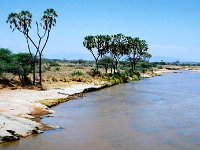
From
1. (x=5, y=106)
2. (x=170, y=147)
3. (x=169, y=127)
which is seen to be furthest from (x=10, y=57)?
(x=170, y=147)

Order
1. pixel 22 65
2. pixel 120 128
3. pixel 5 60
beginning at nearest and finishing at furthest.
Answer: pixel 120 128 → pixel 5 60 → pixel 22 65

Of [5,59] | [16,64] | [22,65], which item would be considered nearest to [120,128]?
[16,64]

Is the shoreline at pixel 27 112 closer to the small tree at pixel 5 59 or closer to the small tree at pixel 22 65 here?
the small tree at pixel 5 59

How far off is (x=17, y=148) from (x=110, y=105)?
66.5 ft

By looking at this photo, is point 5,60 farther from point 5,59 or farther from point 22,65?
point 22,65

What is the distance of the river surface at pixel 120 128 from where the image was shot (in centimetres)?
2247

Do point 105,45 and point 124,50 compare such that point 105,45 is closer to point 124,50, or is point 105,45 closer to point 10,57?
point 124,50

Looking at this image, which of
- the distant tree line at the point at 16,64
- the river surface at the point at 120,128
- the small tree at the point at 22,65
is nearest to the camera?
the river surface at the point at 120,128

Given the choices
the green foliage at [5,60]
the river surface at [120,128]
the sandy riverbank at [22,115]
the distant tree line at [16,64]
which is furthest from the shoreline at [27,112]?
the distant tree line at [16,64]

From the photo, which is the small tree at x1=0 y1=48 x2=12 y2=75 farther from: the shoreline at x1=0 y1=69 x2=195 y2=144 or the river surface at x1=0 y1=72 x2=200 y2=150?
the river surface at x1=0 y1=72 x2=200 y2=150

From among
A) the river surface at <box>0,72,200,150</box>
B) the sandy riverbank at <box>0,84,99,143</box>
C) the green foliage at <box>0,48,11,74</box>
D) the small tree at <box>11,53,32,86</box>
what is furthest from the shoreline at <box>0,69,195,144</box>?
the small tree at <box>11,53,32,86</box>

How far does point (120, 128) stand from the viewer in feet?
90.2

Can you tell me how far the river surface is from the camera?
22.5 m

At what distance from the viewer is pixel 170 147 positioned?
72.7 ft
